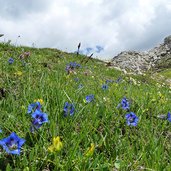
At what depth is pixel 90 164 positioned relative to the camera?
351 cm

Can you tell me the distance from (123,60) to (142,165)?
4058 centimetres

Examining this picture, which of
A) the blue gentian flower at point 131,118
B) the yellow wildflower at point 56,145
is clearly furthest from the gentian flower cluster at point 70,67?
the yellow wildflower at point 56,145

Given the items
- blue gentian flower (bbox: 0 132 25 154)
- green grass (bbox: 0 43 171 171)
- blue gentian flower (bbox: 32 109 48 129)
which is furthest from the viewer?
blue gentian flower (bbox: 32 109 48 129)

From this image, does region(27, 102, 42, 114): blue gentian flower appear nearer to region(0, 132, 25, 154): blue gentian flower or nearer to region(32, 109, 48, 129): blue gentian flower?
region(32, 109, 48, 129): blue gentian flower

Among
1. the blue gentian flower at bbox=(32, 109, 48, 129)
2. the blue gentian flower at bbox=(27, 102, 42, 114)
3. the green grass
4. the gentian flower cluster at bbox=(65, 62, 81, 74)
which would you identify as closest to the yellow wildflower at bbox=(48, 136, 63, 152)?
the green grass

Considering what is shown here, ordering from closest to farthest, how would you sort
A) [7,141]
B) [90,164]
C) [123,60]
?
1. [7,141]
2. [90,164]
3. [123,60]

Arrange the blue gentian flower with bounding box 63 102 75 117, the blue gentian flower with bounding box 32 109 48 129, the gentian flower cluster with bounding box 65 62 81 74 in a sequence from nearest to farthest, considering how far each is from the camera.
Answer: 1. the blue gentian flower with bounding box 32 109 48 129
2. the blue gentian flower with bounding box 63 102 75 117
3. the gentian flower cluster with bounding box 65 62 81 74

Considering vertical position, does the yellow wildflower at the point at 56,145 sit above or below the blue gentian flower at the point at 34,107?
below

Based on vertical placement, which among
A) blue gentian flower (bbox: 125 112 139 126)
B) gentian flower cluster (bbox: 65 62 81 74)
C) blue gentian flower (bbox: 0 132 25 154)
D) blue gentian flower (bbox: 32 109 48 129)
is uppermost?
gentian flower cluster (bbox: 65 62 81 74)

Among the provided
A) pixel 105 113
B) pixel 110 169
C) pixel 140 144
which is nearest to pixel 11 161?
pixel 110 169

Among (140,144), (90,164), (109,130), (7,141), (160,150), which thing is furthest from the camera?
(109,130)

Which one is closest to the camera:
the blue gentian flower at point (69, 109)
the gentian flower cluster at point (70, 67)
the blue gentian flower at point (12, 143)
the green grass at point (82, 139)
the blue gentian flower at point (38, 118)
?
the blue gentian flower at point (12, 143)

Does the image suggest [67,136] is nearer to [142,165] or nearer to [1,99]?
[142,165]

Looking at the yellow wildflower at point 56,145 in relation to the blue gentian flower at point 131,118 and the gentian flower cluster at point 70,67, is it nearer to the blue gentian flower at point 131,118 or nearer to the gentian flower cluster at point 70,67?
the blue gentian flower at point 131,118
